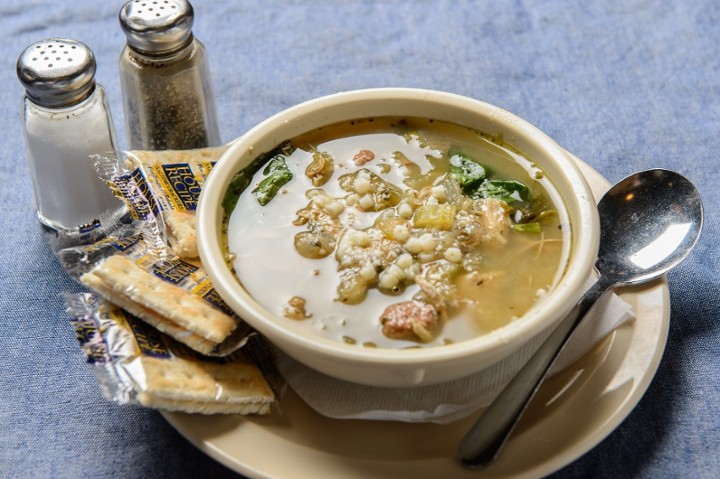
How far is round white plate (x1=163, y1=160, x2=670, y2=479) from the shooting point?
2.16m

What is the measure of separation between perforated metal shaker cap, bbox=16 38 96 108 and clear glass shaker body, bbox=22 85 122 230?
0.06 m

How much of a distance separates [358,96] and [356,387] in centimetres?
97

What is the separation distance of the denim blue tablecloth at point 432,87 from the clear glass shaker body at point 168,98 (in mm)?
399

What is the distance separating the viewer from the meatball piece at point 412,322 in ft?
7.38

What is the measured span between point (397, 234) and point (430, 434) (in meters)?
0.58

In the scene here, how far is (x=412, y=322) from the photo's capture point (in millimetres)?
2256

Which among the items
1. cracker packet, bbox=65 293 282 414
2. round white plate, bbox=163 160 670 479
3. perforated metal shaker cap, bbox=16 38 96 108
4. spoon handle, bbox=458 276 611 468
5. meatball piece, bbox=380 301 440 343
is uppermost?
perforated metal shaker cap, bbox=16 38 96 108

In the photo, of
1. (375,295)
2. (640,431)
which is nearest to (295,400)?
(375,295)

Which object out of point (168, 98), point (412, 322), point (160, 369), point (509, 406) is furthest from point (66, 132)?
point (509, 406)

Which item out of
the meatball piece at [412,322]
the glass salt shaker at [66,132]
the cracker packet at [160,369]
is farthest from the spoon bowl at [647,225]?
the glass salt shaker at [66,132]

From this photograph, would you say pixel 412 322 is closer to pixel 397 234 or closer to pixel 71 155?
pixel 397 234

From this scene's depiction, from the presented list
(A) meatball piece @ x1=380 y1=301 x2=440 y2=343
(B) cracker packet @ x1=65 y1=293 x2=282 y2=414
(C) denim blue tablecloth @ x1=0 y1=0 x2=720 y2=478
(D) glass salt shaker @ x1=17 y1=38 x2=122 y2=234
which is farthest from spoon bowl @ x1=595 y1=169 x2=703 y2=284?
(D) glass salt shaker @ x1=17 y1=38 x2=122 y2=234

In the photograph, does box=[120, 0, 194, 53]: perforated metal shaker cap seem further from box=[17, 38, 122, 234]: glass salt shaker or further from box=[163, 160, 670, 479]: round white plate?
box=[163, 160, 670, 479]: round white plate

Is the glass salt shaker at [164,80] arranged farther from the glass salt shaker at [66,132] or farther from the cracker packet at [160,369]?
the cracker packet at [160,369]
